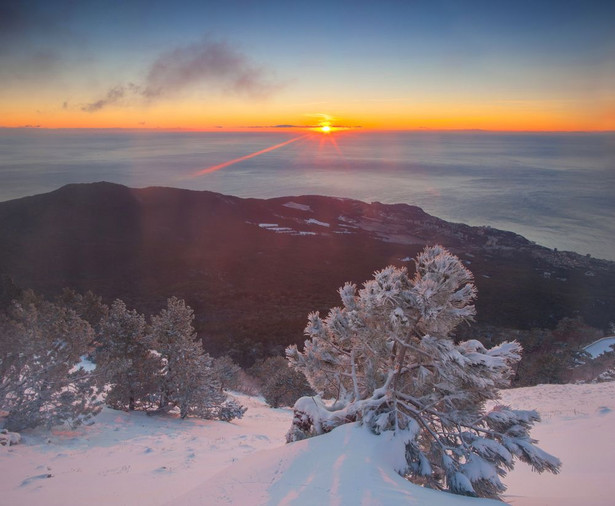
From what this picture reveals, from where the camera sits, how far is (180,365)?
43.9ft

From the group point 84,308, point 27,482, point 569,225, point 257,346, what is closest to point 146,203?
point 257,346

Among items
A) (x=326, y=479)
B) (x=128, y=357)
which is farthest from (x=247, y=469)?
(x=128, y=357)

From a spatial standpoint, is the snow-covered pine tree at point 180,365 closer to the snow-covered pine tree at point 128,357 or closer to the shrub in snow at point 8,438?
the snow-covered pine tree at point 128,357

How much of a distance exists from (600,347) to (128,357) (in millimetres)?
32184

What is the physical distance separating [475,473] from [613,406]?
9086mm

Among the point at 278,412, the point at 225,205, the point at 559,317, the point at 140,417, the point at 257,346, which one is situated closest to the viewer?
the point at 140,417

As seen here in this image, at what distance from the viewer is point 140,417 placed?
13039 millimetres

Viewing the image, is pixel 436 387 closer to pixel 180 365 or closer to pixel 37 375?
pixel 180 365

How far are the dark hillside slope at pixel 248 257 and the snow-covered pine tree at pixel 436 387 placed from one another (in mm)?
26653

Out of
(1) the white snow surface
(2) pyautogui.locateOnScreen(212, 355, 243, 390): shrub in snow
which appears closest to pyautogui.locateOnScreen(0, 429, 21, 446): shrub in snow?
(1) the white snow surface

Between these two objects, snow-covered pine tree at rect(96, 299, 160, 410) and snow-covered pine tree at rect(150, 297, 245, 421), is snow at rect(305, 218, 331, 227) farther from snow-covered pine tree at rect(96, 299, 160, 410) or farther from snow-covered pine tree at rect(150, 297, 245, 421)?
snow-covered pine tree at rect(96, 299, 160, 410)

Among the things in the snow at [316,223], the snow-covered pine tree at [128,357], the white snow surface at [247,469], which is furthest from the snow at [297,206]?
the white snow surface at [247,469]

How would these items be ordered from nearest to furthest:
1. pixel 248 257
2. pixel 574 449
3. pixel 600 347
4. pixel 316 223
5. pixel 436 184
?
pixel 574 449
pixel 600 347
pixel 248 257
pixel 316 223
pixel 436 184

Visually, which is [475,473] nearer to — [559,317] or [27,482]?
[27,482]
